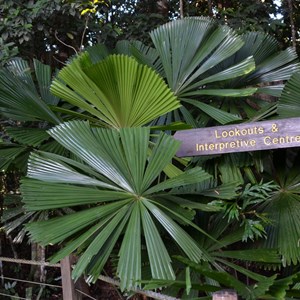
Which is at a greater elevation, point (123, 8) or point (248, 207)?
point (123, 8)

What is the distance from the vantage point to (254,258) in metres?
2.26

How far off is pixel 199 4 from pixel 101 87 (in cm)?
428

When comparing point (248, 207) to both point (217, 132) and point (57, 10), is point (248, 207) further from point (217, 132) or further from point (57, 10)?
point (57, 10)

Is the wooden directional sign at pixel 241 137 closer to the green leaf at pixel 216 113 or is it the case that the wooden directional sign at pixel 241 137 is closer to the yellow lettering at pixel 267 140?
the yellow lettering at pixel 267 140

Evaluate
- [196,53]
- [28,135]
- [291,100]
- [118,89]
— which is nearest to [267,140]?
[291,100]

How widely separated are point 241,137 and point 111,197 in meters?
0.77

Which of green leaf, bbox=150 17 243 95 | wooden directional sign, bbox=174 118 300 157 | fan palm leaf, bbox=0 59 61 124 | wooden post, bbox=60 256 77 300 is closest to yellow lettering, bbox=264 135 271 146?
wooden directional sign, bbox=174 118 300 157

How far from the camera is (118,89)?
2.40 meters

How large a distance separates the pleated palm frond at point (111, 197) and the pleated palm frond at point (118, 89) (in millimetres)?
241

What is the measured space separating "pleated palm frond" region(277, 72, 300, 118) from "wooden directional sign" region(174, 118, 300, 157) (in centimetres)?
32

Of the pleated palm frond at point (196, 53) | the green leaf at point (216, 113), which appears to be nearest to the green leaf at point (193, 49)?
the pleated palm frond at point (196, 53)

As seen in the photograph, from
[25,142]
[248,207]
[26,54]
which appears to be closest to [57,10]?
[26,54]

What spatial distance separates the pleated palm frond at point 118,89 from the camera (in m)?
2.31

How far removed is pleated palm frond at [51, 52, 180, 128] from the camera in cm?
231
